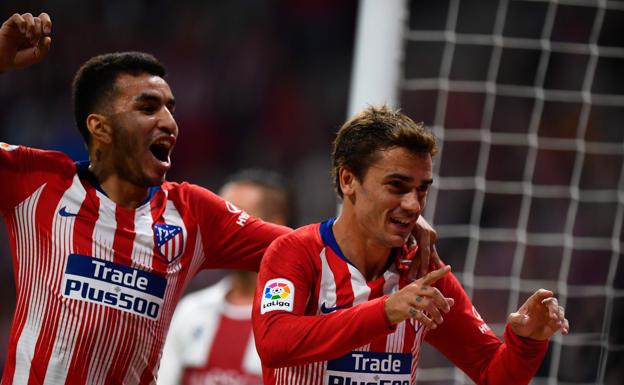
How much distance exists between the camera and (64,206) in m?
2.87

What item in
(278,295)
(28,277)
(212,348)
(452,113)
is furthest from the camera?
(452,113)

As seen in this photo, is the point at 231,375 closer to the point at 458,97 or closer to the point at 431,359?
the point at 431,359

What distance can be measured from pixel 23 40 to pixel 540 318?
159 cm

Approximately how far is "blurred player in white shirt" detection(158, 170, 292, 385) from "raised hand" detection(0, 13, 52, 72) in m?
1.80

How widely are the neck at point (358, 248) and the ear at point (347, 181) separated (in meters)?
0.07

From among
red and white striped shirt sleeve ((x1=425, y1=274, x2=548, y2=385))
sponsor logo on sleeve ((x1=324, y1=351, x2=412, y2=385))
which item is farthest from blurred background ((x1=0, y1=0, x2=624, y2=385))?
sponsor logo on sleeve ((x1=324, y1=351, x2=412, y2=385))

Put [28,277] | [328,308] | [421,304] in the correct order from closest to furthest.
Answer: [421,304]
[328,308]
[28,277]

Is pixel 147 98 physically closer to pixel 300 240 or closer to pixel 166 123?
pixel 166 123

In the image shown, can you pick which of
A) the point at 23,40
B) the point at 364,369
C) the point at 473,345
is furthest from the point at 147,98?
the point at 473,345

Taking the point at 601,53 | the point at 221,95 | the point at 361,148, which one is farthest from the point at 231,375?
the point at 221,95

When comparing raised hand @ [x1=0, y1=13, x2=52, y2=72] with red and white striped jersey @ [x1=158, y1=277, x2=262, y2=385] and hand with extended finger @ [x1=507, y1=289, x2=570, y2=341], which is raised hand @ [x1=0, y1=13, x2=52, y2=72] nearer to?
hand with extended finger @ [x1=507, y1=289, x2=570, y2=341]

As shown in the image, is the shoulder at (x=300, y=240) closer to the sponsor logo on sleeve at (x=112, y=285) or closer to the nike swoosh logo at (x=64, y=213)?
the sponsor logo on sleeve at (x=112, y=285)

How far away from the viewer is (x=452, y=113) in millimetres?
7352

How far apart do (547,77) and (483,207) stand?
3.36 ft
